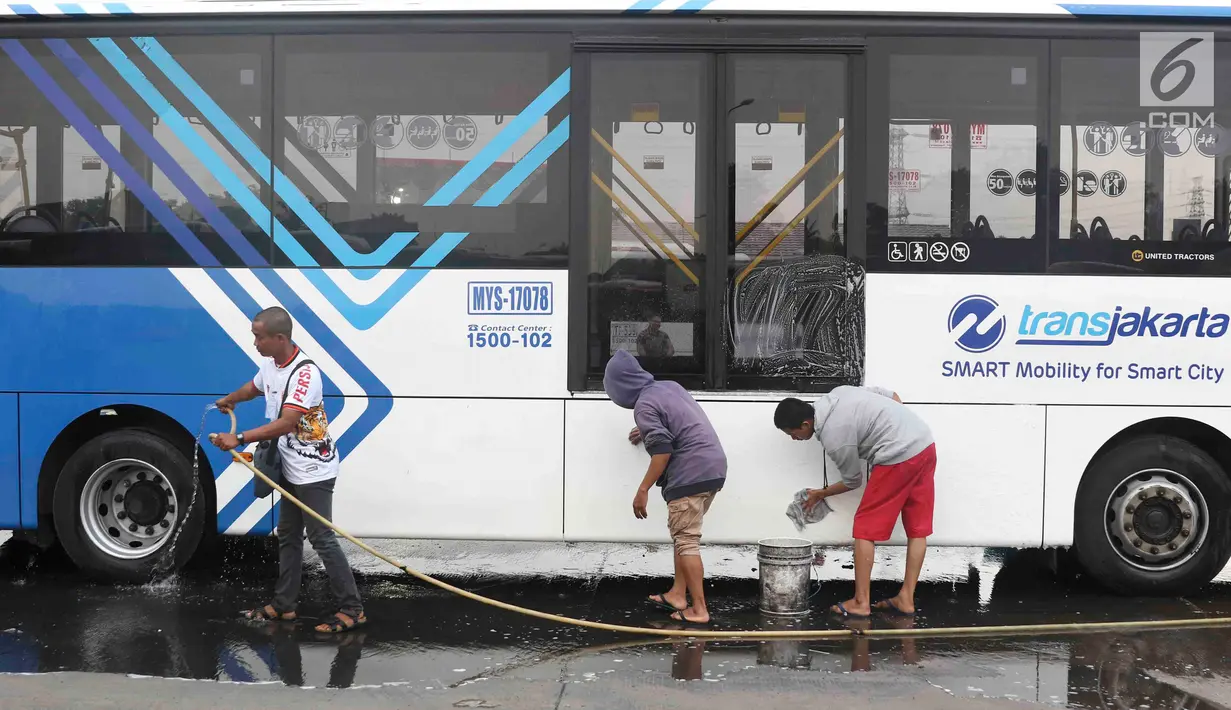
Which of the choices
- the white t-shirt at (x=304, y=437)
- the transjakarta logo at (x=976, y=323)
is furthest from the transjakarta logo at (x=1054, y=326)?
the white t-shirt at (x=304, y=437)

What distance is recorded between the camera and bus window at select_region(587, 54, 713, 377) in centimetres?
744

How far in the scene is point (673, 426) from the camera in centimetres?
684

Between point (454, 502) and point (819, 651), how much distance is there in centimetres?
257

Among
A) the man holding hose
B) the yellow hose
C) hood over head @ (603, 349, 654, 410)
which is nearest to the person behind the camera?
the man holding hose

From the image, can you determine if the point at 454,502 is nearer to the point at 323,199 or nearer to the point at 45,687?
the point at 323,199

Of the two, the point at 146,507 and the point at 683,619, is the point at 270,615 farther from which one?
the point at 683,619

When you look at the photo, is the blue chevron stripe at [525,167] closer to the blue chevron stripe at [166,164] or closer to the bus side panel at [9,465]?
the blue chevron stripe at [166,164]

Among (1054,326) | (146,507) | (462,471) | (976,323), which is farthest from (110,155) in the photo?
(1054,326)

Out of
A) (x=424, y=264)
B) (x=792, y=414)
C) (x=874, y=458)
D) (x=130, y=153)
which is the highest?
(x=130, y=153)

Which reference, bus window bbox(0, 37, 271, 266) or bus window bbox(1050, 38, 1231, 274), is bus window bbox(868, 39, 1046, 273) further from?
bus window bbox(0, 37, 271, 266)

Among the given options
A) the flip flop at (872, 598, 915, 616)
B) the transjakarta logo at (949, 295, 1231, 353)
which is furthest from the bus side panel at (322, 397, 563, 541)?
the transjakarta logo at (949, 295, 1231, 353)

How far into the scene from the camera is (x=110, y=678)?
5.80 metres

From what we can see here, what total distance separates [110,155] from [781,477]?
492 cm

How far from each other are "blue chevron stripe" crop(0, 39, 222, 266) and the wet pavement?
2322mm
